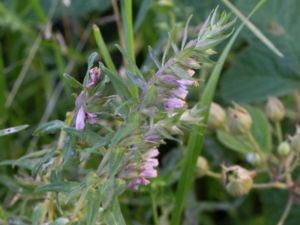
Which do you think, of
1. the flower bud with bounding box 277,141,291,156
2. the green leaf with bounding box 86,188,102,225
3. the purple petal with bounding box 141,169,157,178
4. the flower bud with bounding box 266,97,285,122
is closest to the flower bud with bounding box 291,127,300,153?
the flower bud with bounding box 277,141,291,156

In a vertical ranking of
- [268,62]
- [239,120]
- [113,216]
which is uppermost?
[268,62]

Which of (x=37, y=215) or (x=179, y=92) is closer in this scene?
(x=179, y=92)

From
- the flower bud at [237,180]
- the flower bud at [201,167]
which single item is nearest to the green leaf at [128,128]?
the flower bud at [237,180]

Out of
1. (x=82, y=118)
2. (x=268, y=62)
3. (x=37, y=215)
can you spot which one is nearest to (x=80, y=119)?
(x=82, y=118)

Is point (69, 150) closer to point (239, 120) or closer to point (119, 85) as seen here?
point (119, 85)

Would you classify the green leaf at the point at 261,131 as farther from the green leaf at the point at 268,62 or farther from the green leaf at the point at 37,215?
the green leaf at the point at 37,215

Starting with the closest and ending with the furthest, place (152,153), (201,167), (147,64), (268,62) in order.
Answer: (152,153), (201,167), (147,64), (268,62)

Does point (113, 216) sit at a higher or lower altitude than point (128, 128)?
lower

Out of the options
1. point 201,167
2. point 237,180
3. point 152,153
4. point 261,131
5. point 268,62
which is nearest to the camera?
point 152,153
